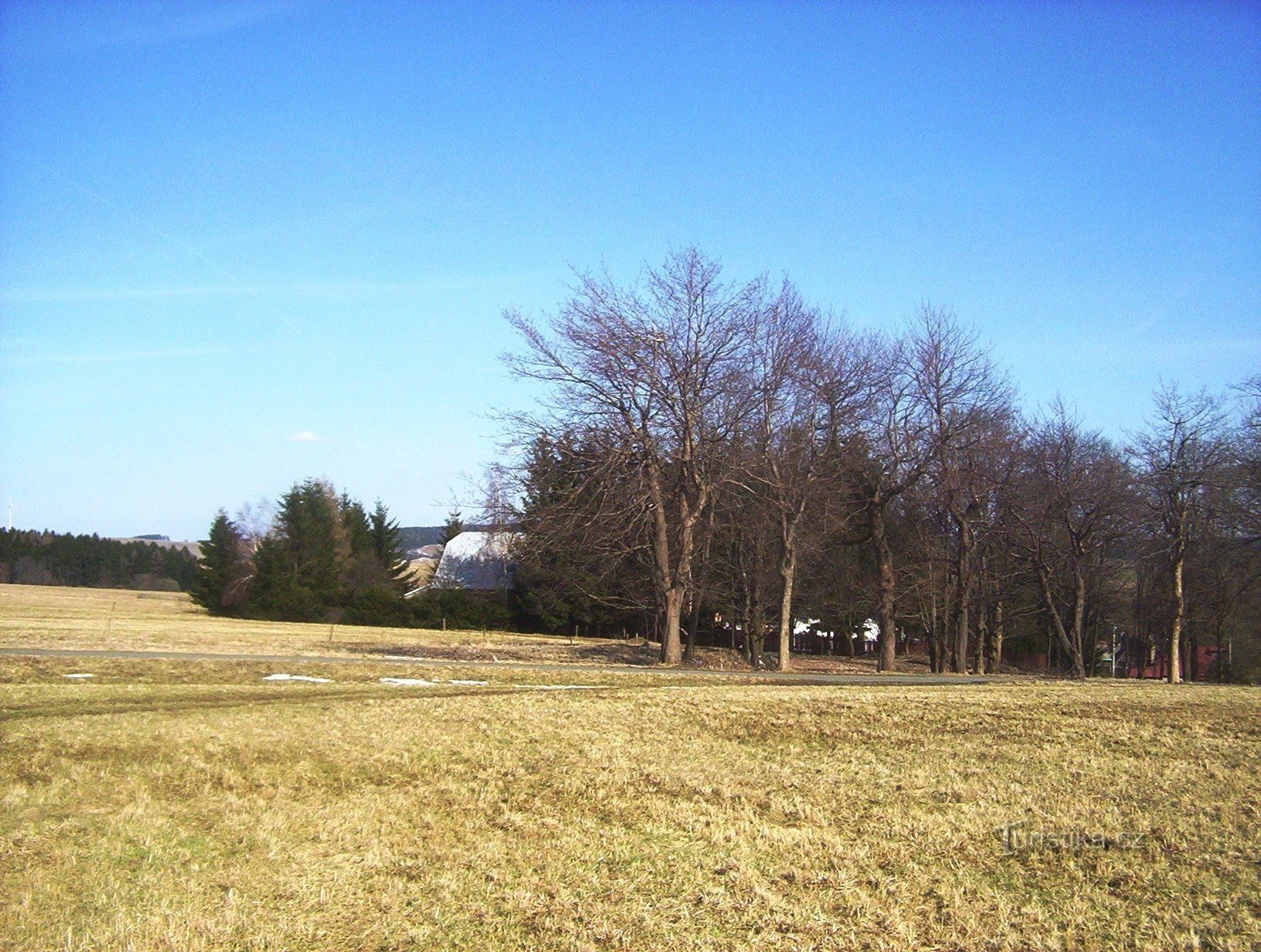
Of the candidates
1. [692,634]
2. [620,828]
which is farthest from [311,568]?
[620,828]

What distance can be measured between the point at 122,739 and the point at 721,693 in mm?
10786

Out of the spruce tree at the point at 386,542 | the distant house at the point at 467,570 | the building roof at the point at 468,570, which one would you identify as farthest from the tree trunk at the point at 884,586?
the spruce tree at the point at 386,542

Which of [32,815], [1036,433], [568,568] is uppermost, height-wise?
[1036,433]

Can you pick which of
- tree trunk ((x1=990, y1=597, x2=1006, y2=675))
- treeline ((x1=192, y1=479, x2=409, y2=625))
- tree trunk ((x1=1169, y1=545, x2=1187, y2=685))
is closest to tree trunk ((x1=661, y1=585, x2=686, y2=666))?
tree trunk ((x1=990, y1=597, x2=1006, y2=675))

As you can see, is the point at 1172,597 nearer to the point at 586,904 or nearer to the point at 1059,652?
the point at 1059,652

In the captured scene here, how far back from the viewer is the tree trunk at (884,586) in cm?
3922

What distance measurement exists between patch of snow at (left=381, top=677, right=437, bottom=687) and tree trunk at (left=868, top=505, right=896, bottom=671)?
21.0m

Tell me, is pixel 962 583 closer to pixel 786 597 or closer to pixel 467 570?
pixel 786 597

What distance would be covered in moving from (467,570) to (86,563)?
59.6m

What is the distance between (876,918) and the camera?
6629 mm

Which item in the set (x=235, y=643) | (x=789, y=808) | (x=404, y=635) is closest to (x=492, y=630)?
(x=404, y=635)

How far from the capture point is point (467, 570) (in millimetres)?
76500

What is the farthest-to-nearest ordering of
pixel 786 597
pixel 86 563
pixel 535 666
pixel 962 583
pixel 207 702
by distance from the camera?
pixel 86 563 < pixel 962 583 < pixel 786 597 < pixel 535 666 < pixel 207 702

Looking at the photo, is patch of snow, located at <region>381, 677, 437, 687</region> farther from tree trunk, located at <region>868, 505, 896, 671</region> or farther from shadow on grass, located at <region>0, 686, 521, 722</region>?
tree trunk, located at <region>868, 505, 896, 671</region>
